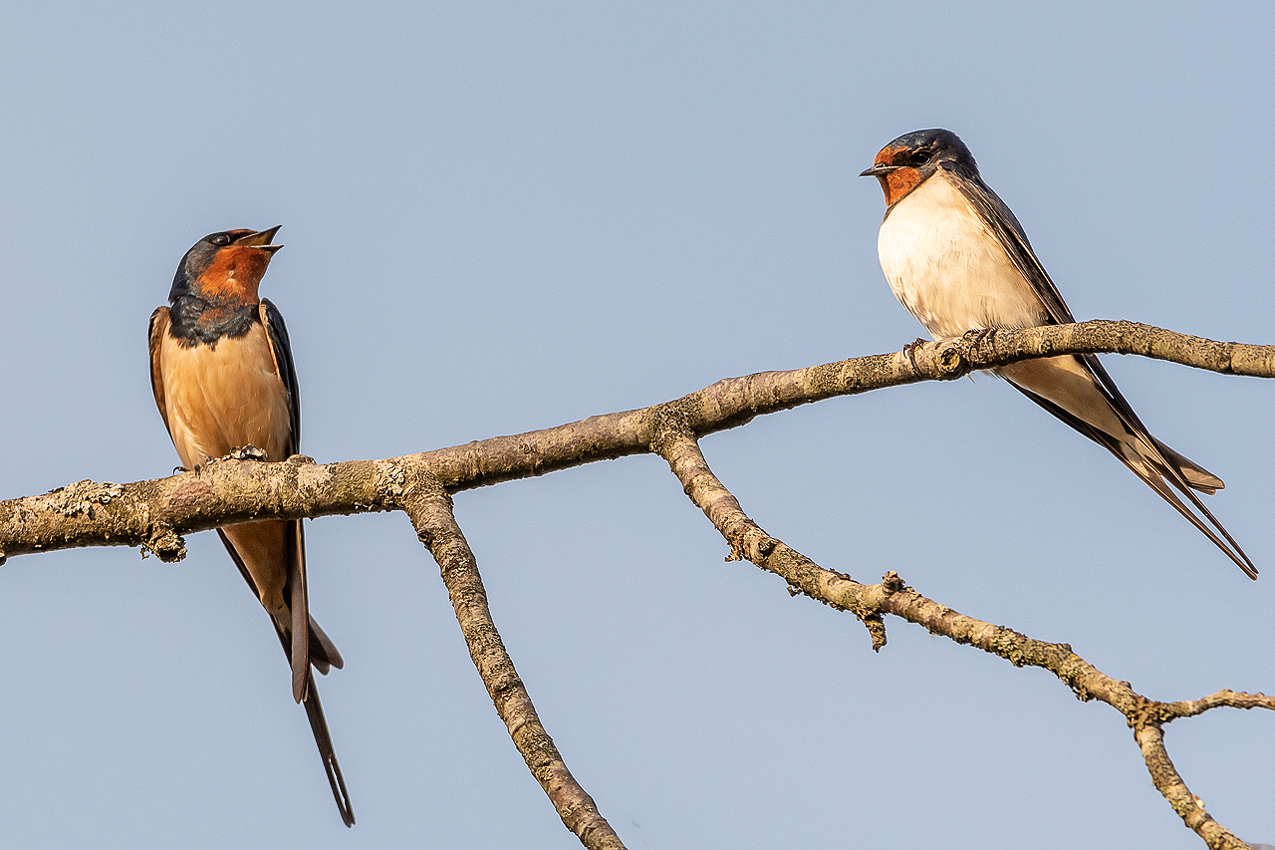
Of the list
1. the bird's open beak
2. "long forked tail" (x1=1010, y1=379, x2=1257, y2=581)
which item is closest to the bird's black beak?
"long forked tail" (x1=1010, y1=379, x2=1257, y2=581)

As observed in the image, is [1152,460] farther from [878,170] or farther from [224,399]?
[224,399]

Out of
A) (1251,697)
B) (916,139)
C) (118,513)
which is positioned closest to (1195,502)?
(1251,697)

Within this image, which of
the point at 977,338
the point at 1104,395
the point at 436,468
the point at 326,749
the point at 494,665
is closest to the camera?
the point at 494,665

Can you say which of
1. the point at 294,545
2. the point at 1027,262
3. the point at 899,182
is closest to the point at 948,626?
the point at 1027,262

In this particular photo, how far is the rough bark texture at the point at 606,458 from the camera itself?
222 cm

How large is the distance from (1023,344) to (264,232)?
5144 millimetres

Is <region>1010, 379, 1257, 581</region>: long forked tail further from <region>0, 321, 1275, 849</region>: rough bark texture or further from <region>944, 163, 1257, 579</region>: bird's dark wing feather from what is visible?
<region>0, 321, 1275, 849</region>: rough bark texture

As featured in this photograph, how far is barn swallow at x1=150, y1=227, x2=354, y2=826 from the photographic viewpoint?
588 centimetres

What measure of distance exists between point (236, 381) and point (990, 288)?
154 inches

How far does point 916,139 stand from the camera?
6707 millimetres

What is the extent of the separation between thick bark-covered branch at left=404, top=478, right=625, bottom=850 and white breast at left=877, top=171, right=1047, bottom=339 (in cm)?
312

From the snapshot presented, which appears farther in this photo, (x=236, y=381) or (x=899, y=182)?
(x=899, y=182)

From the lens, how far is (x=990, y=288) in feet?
18.7

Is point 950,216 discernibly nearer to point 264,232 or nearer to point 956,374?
point 956,374
